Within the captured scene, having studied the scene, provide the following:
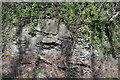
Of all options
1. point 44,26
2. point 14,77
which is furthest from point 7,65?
point 44,26

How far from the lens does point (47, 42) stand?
3988 millimetres

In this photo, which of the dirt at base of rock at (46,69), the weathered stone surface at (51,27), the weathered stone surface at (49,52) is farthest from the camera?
the weathered stone surface at (51,27)

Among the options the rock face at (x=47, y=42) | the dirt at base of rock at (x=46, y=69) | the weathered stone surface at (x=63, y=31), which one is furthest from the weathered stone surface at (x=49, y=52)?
the weathered stone surface at (x=63, y=31)

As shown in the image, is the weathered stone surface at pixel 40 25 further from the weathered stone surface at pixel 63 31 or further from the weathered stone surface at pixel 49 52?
the weathered stone surface at pixel 49 52

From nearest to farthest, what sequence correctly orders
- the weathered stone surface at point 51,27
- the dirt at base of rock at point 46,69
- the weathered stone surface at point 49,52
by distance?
the dirt at base of rock at point 46,69
the weathered stone surface at point 49,52
the weathered stone surface at point 51,27

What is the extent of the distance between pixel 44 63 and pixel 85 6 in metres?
2.39

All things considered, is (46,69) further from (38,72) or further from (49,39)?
(49,39)

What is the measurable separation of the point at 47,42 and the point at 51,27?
0.54 meters

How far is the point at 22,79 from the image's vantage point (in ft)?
10.0

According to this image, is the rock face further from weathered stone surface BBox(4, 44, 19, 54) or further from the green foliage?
the green foliage

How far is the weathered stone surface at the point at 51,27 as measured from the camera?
4094mm

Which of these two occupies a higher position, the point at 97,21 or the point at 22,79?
the point at 97,21

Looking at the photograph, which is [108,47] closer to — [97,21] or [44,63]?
[97,21]

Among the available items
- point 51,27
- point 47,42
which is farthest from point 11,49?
point 51,27
